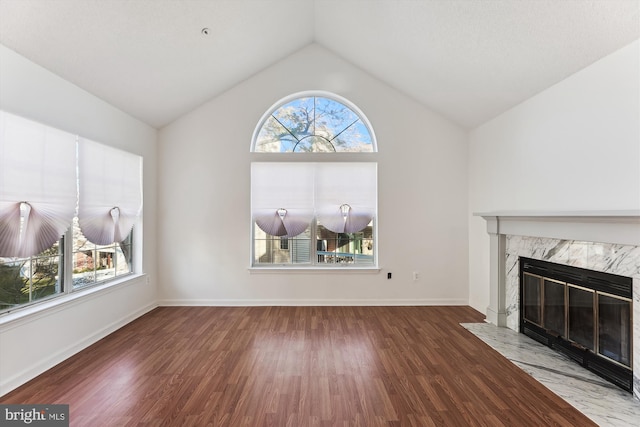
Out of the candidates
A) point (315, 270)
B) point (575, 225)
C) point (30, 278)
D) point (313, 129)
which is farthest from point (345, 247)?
point (30, 278)

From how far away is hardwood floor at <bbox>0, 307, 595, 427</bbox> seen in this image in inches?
81.0

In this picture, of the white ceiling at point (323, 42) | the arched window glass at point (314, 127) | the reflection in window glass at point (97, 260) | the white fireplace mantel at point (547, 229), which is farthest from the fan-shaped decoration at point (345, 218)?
the reflection in window glass at point (97, 260)

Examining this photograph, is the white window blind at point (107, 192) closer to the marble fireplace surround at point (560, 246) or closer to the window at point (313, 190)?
the window at point (313, 190)

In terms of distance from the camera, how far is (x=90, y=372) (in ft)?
8.65

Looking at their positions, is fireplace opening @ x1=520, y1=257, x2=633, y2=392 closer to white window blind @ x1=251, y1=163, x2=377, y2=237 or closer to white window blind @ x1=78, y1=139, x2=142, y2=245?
white window blind @ x1=251, y1=163, x2=377, y2=237

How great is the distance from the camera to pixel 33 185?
8.31 ft

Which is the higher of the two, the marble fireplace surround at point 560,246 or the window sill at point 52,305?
the marble fireplace surround at point 560,246

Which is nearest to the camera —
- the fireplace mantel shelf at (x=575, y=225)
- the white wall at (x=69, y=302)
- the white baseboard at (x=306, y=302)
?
the fireplace mantel shelf at (x=575, y=225)

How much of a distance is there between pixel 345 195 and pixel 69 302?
11.4 ft

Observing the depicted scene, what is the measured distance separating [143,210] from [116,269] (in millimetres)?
854

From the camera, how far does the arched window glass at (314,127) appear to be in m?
4.75

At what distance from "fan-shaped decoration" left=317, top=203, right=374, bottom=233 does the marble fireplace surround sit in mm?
1624

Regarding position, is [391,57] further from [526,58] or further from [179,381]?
[179,381]

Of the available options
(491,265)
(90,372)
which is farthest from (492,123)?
(90,372)
